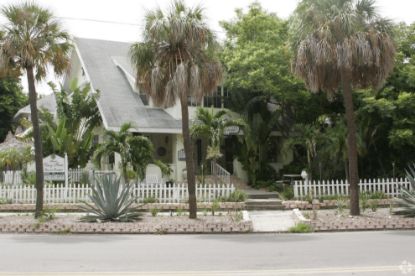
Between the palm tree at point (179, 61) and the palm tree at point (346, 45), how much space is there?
9.86 ft

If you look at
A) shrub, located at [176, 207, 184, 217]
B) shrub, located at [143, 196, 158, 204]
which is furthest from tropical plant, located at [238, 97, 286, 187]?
shrub, located at [176, 207, 184, 217]

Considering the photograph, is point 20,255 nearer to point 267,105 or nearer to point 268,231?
point 268,231

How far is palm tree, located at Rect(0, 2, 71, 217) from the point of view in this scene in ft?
49.2

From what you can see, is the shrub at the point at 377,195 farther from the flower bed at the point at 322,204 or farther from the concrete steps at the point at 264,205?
the concrete steps at the point at 264,205

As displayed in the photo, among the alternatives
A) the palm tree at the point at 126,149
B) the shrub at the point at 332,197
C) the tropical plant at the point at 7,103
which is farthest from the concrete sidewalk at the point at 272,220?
the tropical plant at the point at 7,103

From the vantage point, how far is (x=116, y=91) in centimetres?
2558

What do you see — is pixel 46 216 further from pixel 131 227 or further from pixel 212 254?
pixel 212 254

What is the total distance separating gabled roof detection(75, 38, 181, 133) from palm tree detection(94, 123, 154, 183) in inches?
49.6

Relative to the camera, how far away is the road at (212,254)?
7801 mm

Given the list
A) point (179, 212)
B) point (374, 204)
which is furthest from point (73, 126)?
point (374, 204)

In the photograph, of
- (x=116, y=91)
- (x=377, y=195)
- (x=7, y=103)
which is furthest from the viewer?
(x=7, y=103)

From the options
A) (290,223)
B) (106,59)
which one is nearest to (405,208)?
(290,223)

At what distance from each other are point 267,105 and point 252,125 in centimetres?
234

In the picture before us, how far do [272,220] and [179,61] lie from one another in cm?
589
